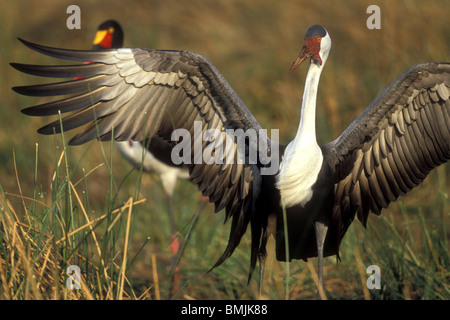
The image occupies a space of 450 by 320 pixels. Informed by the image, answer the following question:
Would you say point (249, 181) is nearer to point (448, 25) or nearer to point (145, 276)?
point (145, 276)

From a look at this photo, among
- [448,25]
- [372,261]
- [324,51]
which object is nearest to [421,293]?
[372,261]

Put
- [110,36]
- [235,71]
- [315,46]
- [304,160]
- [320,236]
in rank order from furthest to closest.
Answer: [235,71] < [110,36] < [320,236] < [315,46] < [304,160]

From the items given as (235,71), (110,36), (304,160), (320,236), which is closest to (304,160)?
(304,160)

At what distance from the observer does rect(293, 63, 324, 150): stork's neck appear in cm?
407

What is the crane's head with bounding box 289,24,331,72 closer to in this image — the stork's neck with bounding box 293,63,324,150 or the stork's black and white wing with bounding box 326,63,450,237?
the stork's neck with bounding box 293,63,324,150

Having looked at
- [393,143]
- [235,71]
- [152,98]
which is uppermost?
[235,71]

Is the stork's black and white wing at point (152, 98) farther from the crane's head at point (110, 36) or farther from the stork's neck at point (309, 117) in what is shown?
the crane's head at point (110, 36)

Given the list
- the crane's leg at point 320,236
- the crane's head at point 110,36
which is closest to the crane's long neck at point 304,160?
the crane's leg at point 320,236

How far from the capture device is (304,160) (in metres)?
4.07

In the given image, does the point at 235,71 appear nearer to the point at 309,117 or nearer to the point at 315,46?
the point at 315,46

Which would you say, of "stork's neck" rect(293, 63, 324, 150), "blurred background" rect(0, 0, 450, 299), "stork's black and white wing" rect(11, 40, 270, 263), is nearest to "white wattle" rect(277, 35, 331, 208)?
"stork's neck" rect(293, 63, 324, 150)

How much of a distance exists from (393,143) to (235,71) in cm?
436

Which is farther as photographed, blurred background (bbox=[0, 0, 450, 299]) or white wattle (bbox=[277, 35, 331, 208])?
blurred background (bbox=[0, 0, 450, 299])
